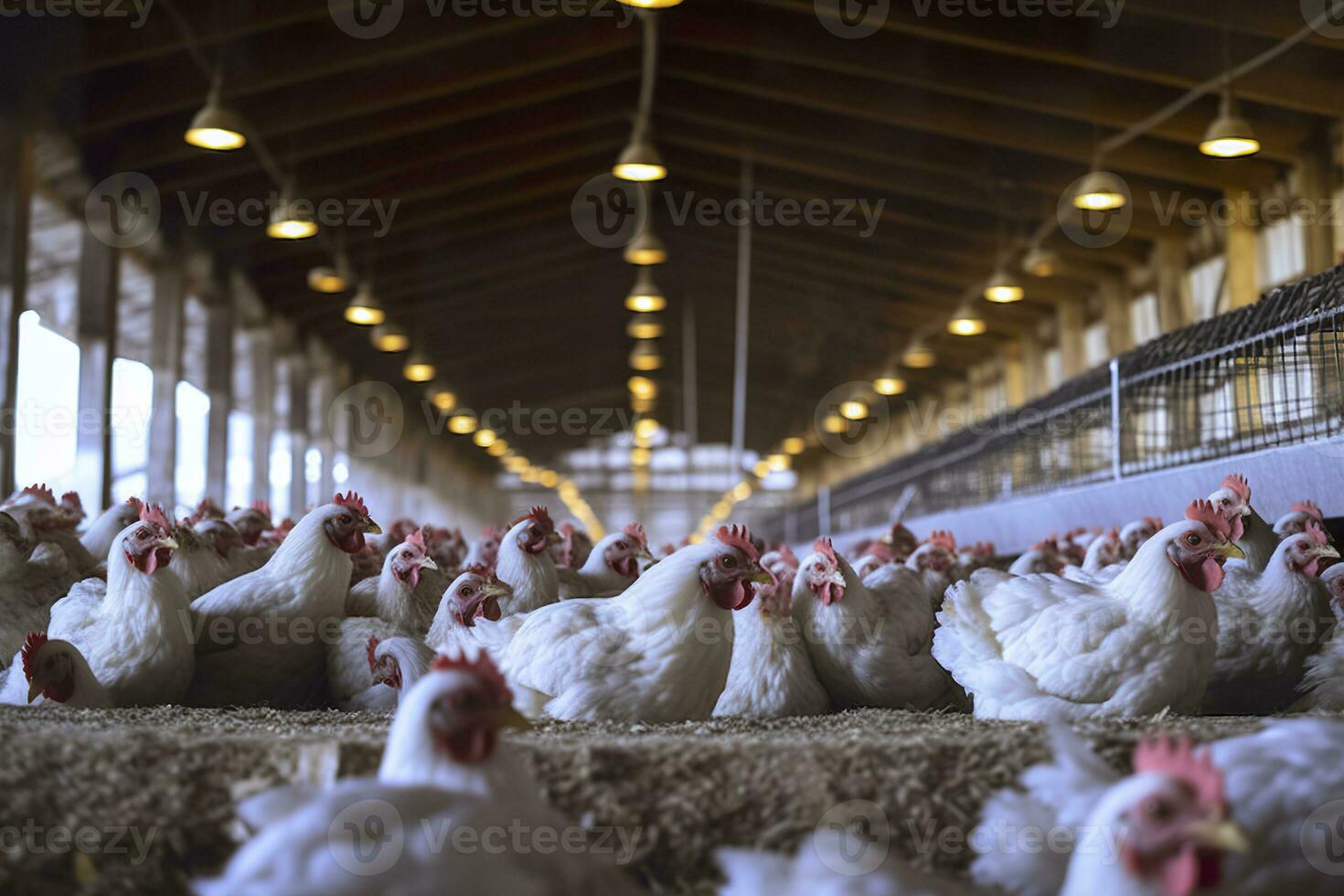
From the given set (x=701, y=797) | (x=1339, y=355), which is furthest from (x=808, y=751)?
(x=1339, y=355)

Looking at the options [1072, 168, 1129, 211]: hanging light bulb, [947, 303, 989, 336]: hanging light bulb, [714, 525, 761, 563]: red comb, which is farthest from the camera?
[947, 303, 989, 336]: hanging light bulb

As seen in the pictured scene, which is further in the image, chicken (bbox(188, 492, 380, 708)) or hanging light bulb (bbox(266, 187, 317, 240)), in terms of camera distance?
hanging light bulb (bbox(266, 187, 317, 240))

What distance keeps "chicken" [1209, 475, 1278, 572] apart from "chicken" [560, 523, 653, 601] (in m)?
1.93

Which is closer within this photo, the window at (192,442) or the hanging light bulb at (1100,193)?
the hanging light bulb at (1100,193)

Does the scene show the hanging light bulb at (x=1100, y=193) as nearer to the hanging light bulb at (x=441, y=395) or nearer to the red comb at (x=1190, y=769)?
the red comb at (x=1190, y=769)

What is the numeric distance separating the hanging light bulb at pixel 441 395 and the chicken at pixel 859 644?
18656 millimetres

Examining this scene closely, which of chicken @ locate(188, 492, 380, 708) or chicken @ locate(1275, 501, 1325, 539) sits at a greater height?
chicken @ locate(1275, 501, 1325, 539)

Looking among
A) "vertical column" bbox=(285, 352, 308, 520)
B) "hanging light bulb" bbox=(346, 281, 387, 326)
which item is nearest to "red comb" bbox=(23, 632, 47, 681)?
"hanging light bulb" bbox=(346, 281, 387, 326)

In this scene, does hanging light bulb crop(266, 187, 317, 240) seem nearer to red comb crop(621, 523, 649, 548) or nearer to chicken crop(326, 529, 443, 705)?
red comb crop(621, 523, 649, 548)

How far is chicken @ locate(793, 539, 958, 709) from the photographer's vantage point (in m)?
3.47

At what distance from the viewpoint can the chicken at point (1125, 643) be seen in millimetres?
2902

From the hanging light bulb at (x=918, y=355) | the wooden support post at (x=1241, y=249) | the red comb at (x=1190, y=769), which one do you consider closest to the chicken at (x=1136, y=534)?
the red comb at (x=1190, y=769)

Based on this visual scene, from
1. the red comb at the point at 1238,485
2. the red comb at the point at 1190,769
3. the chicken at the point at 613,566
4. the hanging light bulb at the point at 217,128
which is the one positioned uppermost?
the hanging light bulb at the point at 217,128

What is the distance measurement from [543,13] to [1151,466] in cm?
640
